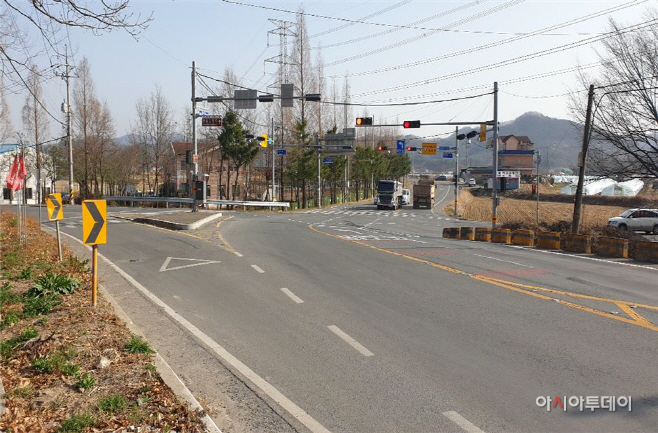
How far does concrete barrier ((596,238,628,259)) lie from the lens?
2047cm

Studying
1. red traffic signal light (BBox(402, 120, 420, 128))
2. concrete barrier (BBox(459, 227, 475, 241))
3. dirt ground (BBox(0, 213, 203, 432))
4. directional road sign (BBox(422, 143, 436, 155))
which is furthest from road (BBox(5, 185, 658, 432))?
directional road sign (BBox(422, 143, 436, 155))

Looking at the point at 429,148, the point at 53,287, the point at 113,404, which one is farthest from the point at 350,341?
the point at 429,148

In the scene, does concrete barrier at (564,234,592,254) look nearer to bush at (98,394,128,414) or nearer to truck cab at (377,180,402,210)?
bush at (98,394,128,414)

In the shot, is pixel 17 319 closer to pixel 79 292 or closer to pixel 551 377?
pixel 79 292

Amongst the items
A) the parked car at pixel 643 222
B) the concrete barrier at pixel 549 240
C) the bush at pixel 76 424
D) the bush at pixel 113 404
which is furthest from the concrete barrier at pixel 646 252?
the bush at pixel 76 424

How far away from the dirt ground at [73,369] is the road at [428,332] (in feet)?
4.44

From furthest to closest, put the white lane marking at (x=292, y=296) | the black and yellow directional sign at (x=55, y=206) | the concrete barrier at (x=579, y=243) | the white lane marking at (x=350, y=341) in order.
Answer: the concrete barrier at (x=579, y=243), the black and yellow directional sign at (x=55, y=206), the white lane marking at (x=292, y=296), the white lane marking at (x=350, y=341)

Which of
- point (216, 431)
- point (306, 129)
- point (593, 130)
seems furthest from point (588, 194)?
point (216, 431)

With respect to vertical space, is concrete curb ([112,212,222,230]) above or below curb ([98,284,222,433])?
above

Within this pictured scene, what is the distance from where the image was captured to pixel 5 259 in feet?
44.9

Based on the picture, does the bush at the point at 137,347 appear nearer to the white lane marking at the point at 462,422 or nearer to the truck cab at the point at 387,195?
the white lane marking at the point at 462,422

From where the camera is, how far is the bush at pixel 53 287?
32.8 feet

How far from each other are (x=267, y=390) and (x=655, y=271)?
15.0m

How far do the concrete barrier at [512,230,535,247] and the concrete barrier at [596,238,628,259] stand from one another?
404 cm
